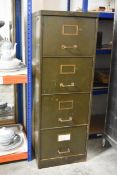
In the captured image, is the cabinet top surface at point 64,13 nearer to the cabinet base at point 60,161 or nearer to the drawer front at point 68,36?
the drawer front at point 68,36

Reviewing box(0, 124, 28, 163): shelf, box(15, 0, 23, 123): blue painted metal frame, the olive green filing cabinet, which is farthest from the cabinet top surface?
box(0, 124, 28, 163): shelf

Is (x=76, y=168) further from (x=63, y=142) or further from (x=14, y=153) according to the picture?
(x=14, y=153)

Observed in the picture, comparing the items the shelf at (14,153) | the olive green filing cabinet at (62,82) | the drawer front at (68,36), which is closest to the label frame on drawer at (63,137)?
the olive green filing cabinet at (62,82)

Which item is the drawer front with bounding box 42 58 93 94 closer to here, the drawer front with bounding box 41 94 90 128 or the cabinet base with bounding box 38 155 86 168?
the drawer front with bounding box 41 94 90 128

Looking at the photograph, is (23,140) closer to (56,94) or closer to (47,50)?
(56,94)

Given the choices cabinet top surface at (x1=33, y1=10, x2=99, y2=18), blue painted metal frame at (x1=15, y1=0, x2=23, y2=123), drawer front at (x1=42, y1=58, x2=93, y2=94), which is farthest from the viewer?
blue painted metal frame at (x1=15, y1=0, x2=23, y2=123)

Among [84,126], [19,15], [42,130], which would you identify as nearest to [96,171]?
[84,126]

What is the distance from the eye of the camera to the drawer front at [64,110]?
1561 mm

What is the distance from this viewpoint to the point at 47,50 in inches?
56.7

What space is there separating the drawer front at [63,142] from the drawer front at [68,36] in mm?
573

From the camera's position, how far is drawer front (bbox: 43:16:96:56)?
4.64ft

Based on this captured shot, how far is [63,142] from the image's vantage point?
5.53 ft

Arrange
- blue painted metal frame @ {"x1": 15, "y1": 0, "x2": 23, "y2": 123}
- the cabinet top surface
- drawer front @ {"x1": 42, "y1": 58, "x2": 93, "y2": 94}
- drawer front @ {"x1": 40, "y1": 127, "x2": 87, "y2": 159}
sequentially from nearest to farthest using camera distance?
the cabinet top surface → drawer front @ {"x1": 42, "y1": 58, "x2": 93, "y2": 94} → drawer front @ {"x1": 40, "y1": 127, "x2": 87, "y2": 159} → blue painted metal frame @ {"x1": 15, "y1": 0, "x2": 23, "y2": 123}

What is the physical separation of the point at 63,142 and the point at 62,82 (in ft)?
1.54
